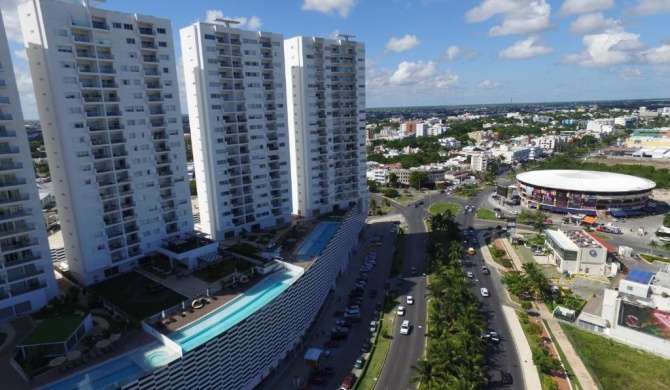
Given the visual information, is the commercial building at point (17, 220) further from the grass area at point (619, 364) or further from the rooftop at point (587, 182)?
the rooftop at point (587, 182)

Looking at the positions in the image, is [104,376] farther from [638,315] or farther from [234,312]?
[638,315]

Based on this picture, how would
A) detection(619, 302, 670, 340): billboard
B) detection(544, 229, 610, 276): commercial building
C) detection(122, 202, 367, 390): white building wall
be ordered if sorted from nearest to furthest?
1. detection(122, 202, 367, 390): white building wall
2. detection(619, 302, 670, 340): billboard
3. detection(544, 229, 610, 276): commercial building

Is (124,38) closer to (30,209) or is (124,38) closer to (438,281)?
(30,209)

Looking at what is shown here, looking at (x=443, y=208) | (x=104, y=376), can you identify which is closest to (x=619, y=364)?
(x=104, y=376)

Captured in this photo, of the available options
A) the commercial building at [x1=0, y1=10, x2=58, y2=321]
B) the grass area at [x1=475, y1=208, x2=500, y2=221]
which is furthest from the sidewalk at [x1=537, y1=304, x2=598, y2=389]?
the commercial building at [x1=0, y1=10, x2=58, y2=321]

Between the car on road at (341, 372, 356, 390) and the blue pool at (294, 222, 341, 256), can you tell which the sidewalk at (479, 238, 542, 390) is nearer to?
the car on road at (341, 372, 356, 390)

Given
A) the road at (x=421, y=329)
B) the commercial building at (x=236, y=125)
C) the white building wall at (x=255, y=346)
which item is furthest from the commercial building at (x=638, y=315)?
the commercial building at (x=236, y=125)
